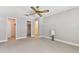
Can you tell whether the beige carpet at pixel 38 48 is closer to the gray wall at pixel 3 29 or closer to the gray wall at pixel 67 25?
the gray wall at pixel 67 25

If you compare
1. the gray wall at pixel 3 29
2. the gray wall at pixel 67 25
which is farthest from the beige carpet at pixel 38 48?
the gray wall at pixel 3 29

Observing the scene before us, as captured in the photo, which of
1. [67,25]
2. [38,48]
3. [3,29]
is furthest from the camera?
[3,29]

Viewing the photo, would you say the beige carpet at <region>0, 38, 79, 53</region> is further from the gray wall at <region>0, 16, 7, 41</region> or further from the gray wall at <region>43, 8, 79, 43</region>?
the gray wall at <region>0, 16, 7, 41</region>

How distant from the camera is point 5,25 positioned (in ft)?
27.2

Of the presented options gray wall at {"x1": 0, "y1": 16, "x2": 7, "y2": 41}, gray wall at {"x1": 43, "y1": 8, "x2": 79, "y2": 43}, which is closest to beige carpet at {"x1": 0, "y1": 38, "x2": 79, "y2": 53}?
gray wall at {"x1": 43, "y1": 8, "x2": 79, "y2": 43}

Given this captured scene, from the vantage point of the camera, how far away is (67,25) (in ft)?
23.0

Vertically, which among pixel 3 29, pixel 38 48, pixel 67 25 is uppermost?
pixel 67 25

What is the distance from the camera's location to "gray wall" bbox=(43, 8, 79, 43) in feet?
20.3

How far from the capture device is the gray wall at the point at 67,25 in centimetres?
618

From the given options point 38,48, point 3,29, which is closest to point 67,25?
point 38,48

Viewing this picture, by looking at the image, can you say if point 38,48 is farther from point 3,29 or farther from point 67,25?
point 3,29

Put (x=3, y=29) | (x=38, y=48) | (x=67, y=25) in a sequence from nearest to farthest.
A: 1. (x=38, y=48)
2. (x=67, y=25)
3. (x=3, y=29)
